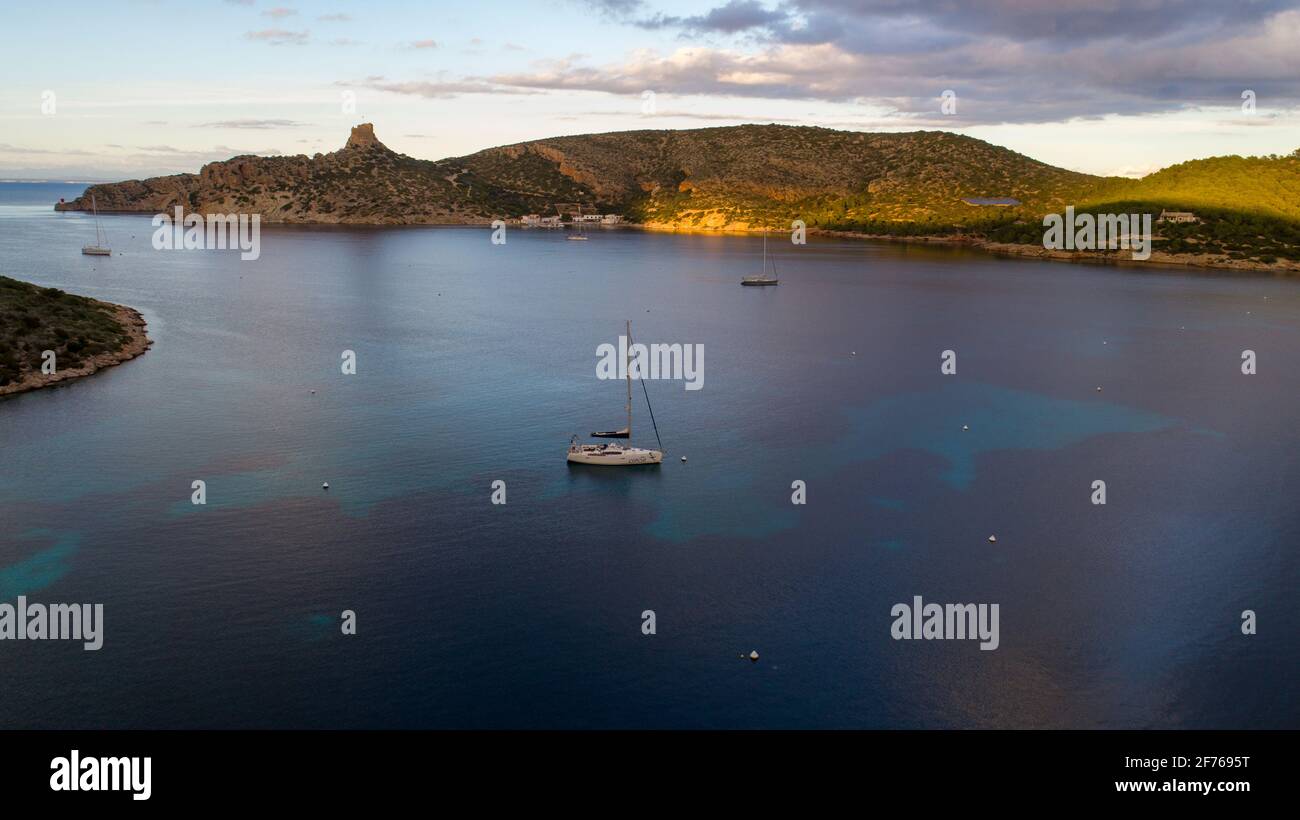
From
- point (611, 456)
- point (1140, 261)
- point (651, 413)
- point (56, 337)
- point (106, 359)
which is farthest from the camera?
point (1140, 261)

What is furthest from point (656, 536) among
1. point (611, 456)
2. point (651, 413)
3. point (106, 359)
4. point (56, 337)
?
point (56, 337)

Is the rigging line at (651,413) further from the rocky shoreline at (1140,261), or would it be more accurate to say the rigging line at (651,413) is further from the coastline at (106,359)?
the rocky shoreline at (1140,261)

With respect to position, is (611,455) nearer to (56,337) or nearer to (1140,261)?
(56,337)

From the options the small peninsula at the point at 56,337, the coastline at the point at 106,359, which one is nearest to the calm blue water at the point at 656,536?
the coastline at the point at 106,359

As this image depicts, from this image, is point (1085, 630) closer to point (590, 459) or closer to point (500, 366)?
point (590, 459)
